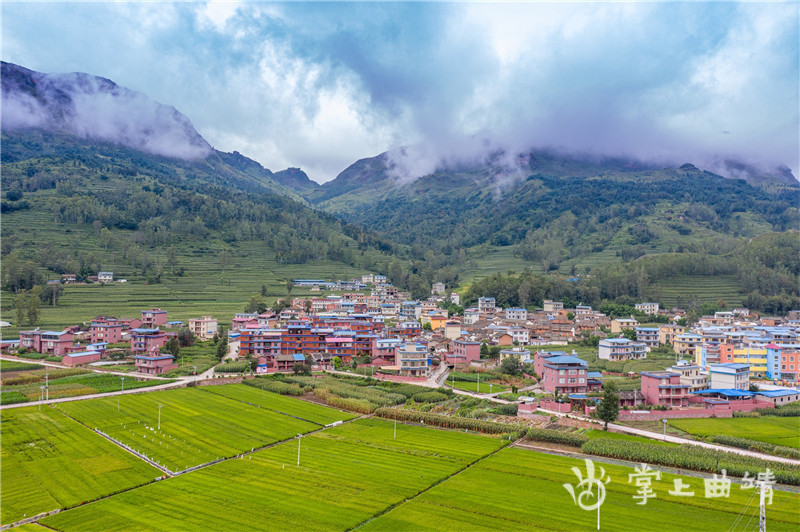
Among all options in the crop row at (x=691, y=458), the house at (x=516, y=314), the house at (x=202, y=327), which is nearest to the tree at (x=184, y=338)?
the house at (x=202, y=327)

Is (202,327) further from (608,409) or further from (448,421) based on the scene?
(608,409)

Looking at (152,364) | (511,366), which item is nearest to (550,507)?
(511,366)

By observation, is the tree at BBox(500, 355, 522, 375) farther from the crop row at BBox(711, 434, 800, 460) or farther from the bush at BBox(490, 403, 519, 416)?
the crop row at BBox(711, 434, 800, 460)

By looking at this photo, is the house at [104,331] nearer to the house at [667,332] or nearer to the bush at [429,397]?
the bush at [429,397]

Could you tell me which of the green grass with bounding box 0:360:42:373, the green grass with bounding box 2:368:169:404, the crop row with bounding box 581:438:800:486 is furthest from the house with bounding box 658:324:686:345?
the green grass with bounding box 0:360:42:373

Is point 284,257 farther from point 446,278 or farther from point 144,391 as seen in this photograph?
point 144,391

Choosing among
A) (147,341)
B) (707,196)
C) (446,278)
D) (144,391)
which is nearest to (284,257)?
(446,278)
